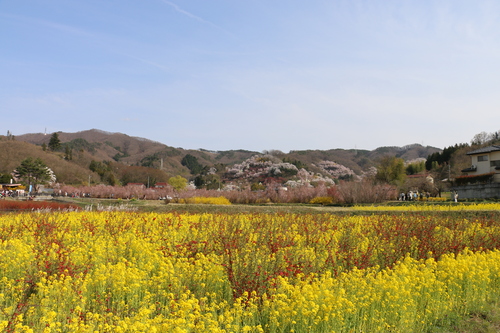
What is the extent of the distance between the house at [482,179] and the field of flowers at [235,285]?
20193 mm

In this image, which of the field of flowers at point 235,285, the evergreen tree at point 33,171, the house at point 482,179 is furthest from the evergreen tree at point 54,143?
the field of flowers at point 235,285

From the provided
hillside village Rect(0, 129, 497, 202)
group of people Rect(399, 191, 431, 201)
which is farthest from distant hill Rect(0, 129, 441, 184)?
group of people Rect(399, 191, 431, 201)

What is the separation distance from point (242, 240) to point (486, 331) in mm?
3662

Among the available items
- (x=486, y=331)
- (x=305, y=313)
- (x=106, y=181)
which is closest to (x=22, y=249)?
(x=305, y=313)

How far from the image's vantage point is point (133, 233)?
8.19 m

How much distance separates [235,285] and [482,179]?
32.1 m

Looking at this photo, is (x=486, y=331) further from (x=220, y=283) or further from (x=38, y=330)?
(x=38, y=330)

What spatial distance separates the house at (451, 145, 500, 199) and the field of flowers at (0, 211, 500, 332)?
20.2 metres

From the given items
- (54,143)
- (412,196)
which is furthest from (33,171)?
(54,143)

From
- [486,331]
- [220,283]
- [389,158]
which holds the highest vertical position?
[389,158]

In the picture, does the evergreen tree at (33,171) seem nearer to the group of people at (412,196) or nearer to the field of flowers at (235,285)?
the group of people at (412,196)

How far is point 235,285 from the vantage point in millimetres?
4902

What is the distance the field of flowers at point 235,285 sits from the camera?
3902 mm

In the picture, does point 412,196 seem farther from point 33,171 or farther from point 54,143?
point 54,143
